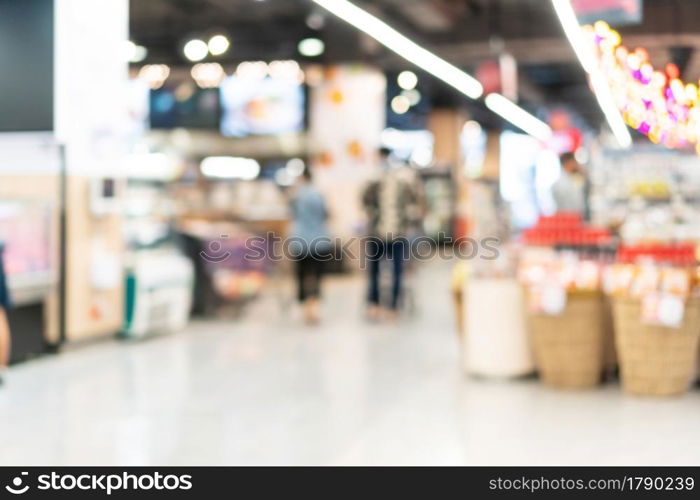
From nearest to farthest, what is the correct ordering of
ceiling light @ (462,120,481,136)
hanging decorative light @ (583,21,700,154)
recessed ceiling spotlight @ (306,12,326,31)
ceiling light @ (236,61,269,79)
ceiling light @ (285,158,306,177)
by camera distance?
1. hanging decorative light @ (583,21,700,154)
2. recessed ceiling spotlight @ (306,12,326,31)
3. ceiling light @ (236,61,269,79)
4. ceiling light @ (285,158,306,177)
5. ceiling light @ (462,120,481,136)

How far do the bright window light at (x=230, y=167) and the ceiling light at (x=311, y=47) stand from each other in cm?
270

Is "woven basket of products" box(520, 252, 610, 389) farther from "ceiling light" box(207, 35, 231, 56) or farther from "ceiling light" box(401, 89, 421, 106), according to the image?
"ceiling light" box(401, 89, 421, 106)

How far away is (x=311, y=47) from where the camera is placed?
14570 millimetres

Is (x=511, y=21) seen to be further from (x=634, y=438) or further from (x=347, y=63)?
(x=634, y=438)

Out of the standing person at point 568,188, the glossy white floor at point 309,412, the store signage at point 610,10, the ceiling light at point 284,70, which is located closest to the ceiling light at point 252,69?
the ceiling light at point 284,70

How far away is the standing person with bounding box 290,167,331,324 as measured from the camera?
29.1 ft

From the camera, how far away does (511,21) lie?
46.5 ft

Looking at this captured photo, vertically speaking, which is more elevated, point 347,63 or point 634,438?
point 347,63

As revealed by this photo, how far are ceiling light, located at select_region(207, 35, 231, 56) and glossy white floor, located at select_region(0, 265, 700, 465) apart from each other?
8.41 metres

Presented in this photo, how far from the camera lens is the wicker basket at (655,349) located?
5.25 meters

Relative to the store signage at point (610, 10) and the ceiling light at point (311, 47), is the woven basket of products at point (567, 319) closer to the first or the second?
the store signage at point (610, 10)

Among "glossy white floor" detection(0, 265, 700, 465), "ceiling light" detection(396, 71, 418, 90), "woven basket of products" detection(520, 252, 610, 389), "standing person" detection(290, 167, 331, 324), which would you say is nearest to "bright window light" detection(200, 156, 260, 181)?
"ceiling light" detection(396, 71, 418, 90)

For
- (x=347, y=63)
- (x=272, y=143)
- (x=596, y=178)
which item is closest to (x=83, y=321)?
(x=596, y=178)

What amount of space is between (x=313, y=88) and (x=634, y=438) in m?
11.1
